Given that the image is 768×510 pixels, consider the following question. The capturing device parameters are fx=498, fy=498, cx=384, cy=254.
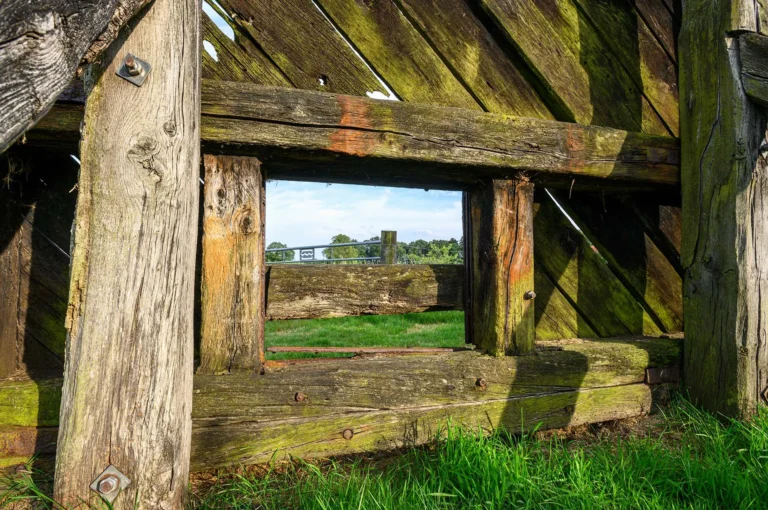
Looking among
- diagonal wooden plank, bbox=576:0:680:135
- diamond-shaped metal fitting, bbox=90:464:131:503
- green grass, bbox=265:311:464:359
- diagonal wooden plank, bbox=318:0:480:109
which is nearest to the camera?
diamond-shaped metal fitting, bbox=90:464:131:503

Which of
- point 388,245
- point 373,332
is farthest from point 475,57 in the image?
point 388,245

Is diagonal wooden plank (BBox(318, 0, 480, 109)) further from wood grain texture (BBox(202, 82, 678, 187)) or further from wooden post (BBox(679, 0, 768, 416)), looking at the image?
wooden post (BBox(679, 0, 768, 416))

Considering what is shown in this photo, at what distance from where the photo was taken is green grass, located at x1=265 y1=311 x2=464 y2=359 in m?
6.04

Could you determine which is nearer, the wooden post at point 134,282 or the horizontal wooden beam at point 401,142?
the wooden post at point 134,282

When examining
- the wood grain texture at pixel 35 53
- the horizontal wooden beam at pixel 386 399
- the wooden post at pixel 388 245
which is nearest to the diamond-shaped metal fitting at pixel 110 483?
the horizontal wooden beam at pixel 386 399

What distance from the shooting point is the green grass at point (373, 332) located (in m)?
6.04

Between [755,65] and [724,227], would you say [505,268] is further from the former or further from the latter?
[755,65]

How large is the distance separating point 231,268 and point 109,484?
876mm

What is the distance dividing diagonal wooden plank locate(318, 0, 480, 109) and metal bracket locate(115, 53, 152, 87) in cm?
106

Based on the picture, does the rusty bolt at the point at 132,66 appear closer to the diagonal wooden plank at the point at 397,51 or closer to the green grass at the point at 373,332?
the diagonal wooden plank at the point at 397,51

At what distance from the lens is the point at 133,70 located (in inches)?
65.9

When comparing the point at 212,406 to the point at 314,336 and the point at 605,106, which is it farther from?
the point at 314,336

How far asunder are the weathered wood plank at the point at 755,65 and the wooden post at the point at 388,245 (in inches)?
351

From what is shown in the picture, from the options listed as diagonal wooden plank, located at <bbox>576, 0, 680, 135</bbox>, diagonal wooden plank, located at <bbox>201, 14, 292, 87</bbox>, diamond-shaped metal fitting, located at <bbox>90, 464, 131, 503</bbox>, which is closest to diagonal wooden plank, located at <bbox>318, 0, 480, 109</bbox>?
diagonal wooden plank, located at <bbox>201, 14, 292, 87</bbox>
